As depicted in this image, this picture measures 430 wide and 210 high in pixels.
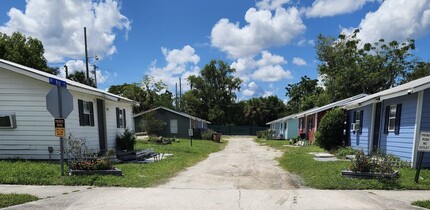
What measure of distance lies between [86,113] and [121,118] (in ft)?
13.8

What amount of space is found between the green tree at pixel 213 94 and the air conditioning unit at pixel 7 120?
5562cm

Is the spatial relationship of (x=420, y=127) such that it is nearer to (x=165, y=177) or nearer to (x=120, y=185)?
Answer: (x=165, y=177)

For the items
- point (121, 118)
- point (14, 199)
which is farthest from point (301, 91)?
point (14, 199)

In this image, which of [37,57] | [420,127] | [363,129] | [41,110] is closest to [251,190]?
[420,127]

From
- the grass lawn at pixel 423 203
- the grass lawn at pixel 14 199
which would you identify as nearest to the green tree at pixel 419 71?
the grass lawn at pixel 423 203

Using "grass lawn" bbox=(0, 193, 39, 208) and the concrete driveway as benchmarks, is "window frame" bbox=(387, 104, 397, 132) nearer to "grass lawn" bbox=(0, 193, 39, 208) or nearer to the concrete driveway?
the concrete driveway

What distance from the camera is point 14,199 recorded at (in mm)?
6285

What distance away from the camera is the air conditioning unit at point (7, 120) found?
11.0 meters

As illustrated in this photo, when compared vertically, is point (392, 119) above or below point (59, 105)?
above

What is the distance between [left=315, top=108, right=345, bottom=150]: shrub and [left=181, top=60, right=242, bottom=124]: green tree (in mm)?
48294

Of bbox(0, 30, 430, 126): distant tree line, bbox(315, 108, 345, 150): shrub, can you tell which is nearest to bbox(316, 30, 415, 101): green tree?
bbox(0, 30, 430, 126): distant tree line

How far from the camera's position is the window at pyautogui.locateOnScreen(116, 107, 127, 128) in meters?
16.4

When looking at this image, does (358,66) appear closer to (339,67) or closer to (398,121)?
(339,67)

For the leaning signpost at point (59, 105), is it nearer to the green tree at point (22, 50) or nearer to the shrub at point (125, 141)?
the shrub at point (125, 141)
